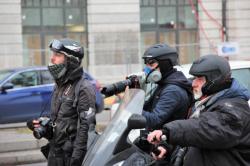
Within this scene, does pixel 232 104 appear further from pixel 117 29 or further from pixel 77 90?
pixel 117 29

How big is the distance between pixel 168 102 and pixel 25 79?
9.25 metres

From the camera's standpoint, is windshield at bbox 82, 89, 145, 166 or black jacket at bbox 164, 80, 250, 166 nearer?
black jacket at bbox 164, 80, 250, 166

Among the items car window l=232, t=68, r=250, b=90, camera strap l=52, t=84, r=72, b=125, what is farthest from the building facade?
camera strap l=52, t=84, r=72, b=125

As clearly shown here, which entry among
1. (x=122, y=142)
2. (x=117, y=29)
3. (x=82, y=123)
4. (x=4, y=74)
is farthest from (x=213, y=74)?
(x=117, y=29)

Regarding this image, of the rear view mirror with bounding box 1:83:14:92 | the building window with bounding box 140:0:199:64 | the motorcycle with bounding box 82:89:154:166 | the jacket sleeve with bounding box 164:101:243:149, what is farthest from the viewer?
the building window with bounding box 140:0:199:64

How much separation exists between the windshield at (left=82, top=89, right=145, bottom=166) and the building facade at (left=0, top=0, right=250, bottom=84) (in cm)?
1688

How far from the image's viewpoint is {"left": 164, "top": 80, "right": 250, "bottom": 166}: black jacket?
2.80 meters

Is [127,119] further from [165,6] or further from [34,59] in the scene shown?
[165,6]

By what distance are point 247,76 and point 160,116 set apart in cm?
375

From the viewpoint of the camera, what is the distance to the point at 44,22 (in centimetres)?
2195

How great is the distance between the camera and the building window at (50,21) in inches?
859

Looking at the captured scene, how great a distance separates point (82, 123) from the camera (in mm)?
4031

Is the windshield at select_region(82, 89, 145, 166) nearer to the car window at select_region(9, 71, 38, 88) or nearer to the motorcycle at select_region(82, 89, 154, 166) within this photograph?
the motorcycle at select_region(82, 89, 154, 166)

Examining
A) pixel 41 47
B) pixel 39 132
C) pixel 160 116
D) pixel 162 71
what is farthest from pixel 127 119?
pixel 41 47
